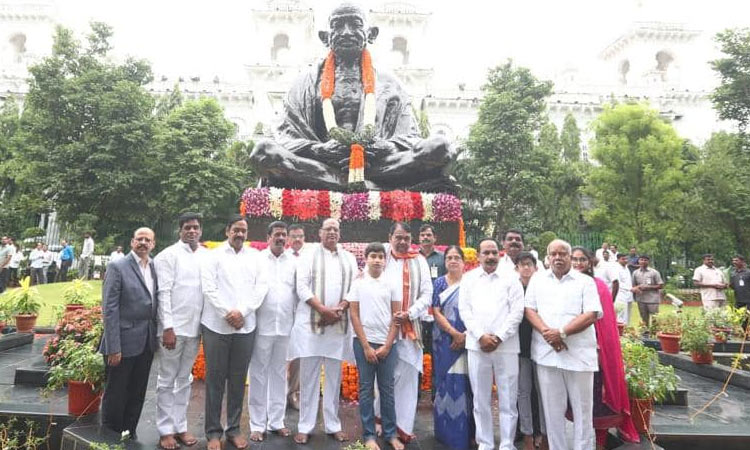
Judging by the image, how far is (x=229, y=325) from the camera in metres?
3.84

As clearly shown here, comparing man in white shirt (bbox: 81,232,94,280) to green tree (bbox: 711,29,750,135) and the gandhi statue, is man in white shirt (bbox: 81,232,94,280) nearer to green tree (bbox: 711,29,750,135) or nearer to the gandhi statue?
the gandhi statue

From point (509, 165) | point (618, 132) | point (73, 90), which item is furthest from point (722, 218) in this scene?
point (73, 90)

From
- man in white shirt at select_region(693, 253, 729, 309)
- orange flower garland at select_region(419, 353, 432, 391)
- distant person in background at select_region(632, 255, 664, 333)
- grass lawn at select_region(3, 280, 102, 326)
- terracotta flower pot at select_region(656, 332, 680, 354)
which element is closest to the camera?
orange flower garland at select_region(419, 353, 432, 391)

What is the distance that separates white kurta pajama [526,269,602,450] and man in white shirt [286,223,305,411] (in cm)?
220

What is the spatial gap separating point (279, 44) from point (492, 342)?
4250 cm

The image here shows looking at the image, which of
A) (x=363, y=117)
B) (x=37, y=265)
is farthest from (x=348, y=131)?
(x=37, y=265)

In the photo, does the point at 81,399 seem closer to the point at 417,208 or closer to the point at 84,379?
the point at 84,379

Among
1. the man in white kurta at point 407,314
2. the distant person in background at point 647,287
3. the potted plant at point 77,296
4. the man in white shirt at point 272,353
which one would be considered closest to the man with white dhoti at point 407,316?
the man in white kurta at point 407,314

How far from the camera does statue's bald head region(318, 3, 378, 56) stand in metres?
8.00

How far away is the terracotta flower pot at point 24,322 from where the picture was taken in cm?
788

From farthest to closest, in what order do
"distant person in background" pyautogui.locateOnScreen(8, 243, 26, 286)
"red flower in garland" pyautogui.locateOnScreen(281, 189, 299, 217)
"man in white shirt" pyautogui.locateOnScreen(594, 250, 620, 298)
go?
"distant person in background" pyautogui.locateOnScreen(8, 243, 26, 286), "man in white shirt" pyautogui.locateOnScreen(594, 250, 620, 298), "red flower in garland" pyautogui.locateOnScreen(281, 189, 299, 217)

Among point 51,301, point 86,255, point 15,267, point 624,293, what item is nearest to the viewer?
point 624,293

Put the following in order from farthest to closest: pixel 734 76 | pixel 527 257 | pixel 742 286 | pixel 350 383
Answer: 1. pixel 734 76
2. pixel 742 286
3. pixel 350 383
4. pixel 527 257

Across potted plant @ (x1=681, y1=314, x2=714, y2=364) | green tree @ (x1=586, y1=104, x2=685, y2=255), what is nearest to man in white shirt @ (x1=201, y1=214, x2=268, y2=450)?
potted plant @ (x1=681, y1=314, x2=714, y2=364)
